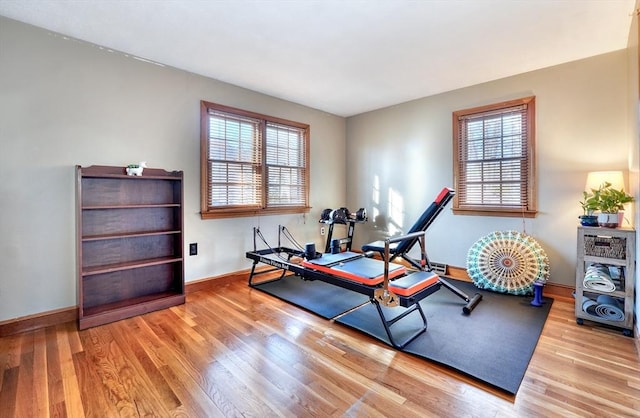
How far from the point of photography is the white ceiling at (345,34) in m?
2.21

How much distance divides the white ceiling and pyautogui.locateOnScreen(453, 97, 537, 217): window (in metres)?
0.47

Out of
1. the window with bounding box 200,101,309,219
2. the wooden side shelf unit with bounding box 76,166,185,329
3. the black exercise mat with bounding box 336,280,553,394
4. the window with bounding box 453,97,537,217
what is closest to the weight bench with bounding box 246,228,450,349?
the black exercise mat with bounding box 336,280,553,394

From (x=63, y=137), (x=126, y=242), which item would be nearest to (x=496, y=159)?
(x=126, y=242)

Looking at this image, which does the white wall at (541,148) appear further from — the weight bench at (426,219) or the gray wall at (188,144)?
the weight bench at (426,219)

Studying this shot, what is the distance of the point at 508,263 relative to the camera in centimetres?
333

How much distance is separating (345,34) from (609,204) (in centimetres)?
277

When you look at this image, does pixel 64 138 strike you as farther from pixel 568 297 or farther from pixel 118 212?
pixel 568 297

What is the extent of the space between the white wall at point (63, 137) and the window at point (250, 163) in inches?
6.3

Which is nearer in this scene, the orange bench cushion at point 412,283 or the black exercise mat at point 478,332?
the black exercise mat at point 478,332

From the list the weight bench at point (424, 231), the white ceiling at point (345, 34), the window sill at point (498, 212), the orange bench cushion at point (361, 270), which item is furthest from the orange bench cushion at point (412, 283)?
the white ceiling at point (345, 34)

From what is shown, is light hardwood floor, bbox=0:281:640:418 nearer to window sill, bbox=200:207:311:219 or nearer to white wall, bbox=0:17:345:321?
white wall, bbox=0:17:345:321

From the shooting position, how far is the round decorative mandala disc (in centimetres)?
318

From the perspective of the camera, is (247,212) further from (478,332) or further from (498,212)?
(498,212)

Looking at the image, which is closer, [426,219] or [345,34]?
[345,34]
